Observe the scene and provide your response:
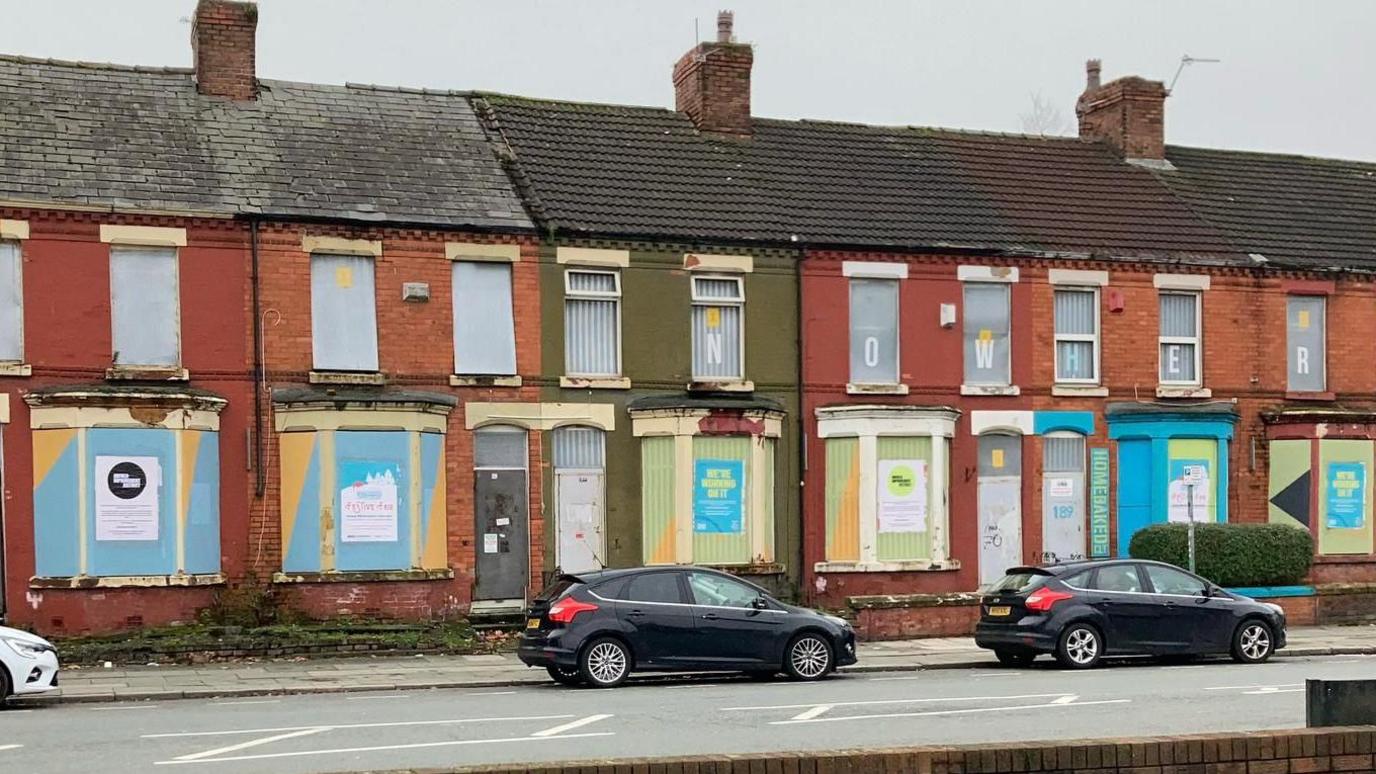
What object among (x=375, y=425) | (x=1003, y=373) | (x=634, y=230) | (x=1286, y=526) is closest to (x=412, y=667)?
(x=375, y=425)

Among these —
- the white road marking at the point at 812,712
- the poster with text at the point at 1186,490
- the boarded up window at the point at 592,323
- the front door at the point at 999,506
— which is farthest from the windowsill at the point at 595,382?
the white road marking at the point at 812,712

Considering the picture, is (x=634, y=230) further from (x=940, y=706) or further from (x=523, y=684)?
(x=940, y=706)

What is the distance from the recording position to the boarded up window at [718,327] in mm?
28828

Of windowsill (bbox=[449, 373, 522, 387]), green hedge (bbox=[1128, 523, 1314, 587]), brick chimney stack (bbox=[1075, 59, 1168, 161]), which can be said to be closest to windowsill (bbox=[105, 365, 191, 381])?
windowsill (bbox=[449, 373, 522, 387])

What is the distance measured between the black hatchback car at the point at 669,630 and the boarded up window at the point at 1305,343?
1449cm

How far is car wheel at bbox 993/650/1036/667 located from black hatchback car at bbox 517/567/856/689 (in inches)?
109

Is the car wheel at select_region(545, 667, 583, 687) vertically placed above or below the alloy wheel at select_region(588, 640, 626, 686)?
below

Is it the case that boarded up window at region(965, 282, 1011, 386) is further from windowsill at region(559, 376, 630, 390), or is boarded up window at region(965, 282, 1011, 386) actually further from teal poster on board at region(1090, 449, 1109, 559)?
windowsill at region(559, 376, 630, 390)

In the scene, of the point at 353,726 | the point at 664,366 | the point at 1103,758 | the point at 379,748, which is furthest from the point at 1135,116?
the point at 1103,758

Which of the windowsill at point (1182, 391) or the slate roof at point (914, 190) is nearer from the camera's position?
the slate roof at point (914, 190)

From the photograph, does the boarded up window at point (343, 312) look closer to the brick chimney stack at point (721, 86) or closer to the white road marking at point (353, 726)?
the brick chimney stack at point (721, 86)

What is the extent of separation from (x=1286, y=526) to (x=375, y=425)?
1533cm

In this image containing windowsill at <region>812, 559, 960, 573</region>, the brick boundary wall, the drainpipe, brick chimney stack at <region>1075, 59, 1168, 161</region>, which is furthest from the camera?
brick chimney stack at <region>1075, 59, 1168, 161</region>

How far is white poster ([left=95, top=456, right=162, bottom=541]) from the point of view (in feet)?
81.7
